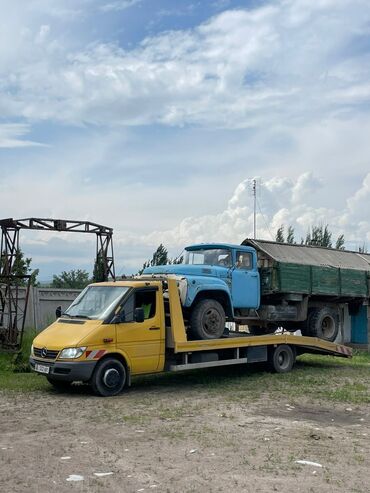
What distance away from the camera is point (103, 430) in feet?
26.1

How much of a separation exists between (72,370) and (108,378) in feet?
2.29

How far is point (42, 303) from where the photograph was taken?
1884cm

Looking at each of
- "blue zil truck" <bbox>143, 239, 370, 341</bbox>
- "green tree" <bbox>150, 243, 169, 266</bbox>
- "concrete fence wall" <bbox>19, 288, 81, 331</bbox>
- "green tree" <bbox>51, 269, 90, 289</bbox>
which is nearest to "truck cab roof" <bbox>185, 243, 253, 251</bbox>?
"blue zil truck" <bbox>143, 239, 370, 341</bbox>

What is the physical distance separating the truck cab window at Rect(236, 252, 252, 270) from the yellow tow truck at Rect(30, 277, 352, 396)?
1.66 meters

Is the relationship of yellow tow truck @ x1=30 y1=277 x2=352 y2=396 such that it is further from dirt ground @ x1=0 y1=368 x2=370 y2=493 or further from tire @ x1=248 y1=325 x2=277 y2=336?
tire @ x1=248 y1=325 x2=277 y2=336

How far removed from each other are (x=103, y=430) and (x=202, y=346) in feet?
13.8

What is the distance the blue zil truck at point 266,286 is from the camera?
40.4ft

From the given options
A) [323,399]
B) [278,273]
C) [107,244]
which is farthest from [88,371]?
[107,244]

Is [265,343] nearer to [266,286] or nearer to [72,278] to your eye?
[266,286]

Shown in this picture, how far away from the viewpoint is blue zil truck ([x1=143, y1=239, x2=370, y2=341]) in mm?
12320

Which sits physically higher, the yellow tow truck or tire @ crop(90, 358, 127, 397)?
the yellow tow truck

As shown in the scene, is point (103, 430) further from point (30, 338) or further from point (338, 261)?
point (338, 261)

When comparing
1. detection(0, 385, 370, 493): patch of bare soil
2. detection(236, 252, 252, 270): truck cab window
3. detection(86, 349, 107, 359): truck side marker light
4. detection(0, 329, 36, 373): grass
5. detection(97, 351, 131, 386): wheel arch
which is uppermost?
detection(236, 252, 252, 270): truck cab window

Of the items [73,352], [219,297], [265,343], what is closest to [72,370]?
[73,352]
